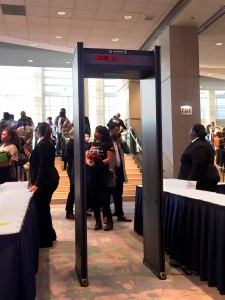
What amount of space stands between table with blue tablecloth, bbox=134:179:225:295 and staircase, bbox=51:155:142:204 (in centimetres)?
473

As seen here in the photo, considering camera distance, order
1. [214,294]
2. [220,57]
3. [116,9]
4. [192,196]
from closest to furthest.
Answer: [214,294] → [192,196] → [116,9] → [220,57]

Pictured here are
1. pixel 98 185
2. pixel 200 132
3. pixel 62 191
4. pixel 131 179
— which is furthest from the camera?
pixel 131 179

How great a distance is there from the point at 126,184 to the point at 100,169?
4.56 meters

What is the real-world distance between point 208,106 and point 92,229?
1780 cm

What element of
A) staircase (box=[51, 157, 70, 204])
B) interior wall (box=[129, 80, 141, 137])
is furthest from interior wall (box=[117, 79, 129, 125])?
staircase (box=[51, 157, 70, 204])

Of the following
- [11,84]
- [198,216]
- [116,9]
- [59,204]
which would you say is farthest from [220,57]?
[198,216]

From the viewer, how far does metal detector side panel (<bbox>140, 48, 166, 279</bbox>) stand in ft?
10.7

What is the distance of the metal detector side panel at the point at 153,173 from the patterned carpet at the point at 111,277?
19 centimetres

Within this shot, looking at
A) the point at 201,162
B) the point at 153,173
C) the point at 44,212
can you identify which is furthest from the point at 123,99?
the point at 153,173

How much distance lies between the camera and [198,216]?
10.6ft

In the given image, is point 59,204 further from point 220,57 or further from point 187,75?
point 220,57

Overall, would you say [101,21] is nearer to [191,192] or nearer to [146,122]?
[146,122]

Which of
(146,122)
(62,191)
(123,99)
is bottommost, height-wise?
(62,191)

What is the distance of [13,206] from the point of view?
2982mm
